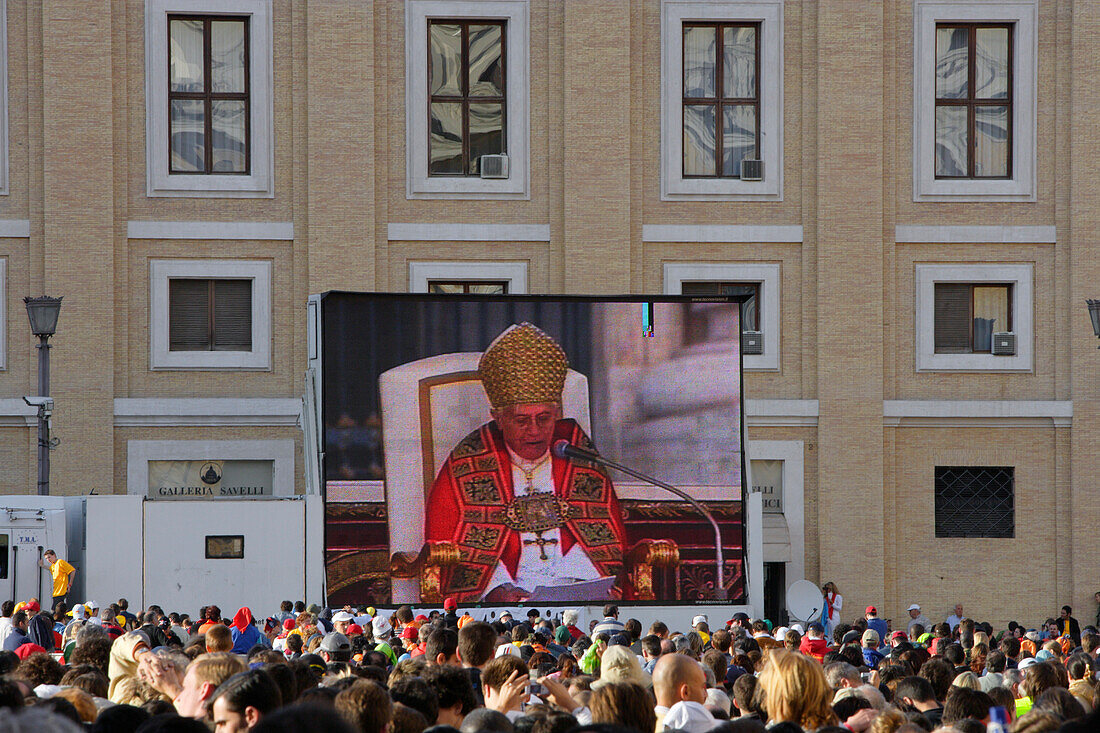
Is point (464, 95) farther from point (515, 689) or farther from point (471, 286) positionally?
point (515, 689)

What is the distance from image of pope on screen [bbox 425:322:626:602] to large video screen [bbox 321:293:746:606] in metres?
0.02


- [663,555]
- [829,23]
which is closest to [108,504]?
[663,555]

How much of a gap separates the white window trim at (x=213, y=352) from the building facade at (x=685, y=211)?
6 centimetres

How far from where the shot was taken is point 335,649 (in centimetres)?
1191

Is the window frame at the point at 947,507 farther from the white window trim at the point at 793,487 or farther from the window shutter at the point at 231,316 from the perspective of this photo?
the window shutter at the point at 231,316

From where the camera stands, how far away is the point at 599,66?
2905cm

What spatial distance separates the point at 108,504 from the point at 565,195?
10.8 m

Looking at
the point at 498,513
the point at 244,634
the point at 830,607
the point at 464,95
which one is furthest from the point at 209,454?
the point at 244,634

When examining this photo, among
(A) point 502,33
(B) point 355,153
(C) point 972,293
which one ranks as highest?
A: (A) point 502,33

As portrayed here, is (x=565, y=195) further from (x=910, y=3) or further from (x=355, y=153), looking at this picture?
(x=910, y=3)

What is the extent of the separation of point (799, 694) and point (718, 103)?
2362 cm

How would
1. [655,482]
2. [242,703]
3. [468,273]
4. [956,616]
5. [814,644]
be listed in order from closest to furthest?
[242,703] < [814,644] < [655,482] < [956,616] < [468,273]

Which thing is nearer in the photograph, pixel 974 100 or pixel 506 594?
pixel 506 594

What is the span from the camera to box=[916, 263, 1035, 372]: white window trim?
29.6 metres
